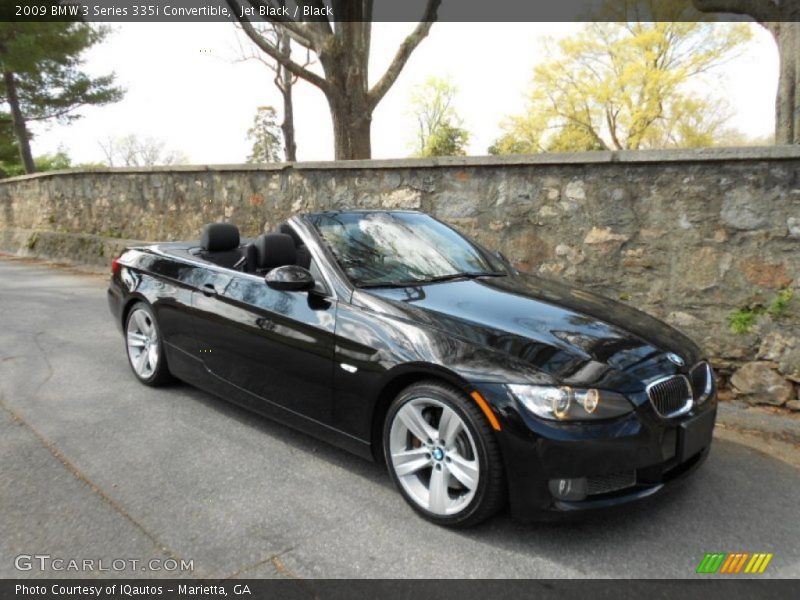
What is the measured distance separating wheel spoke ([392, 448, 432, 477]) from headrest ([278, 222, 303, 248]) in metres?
1.54

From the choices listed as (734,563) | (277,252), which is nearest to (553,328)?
(734,563)

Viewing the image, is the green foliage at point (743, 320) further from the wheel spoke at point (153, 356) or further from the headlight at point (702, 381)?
the wheel spoke at point (153, 356)

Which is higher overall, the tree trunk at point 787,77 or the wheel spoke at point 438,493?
the tree trunk at point 787,77

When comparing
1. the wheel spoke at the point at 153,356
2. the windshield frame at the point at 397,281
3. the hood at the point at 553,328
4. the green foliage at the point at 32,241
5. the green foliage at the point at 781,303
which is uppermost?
the windshield frame at the point at 397,281

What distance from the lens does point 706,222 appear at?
4812mm

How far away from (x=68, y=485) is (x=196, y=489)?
0.66 meters

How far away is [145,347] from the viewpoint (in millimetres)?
4645

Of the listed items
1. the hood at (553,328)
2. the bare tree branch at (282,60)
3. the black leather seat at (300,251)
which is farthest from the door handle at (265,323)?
the bare tree branch at (282,60)

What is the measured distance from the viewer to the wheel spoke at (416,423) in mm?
2773

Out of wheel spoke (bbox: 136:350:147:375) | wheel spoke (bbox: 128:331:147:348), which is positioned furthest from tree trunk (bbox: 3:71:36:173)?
wheel spoke (bbox: 136:350:147:375)

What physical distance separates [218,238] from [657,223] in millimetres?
3631

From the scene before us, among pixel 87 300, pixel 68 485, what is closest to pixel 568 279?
pixel 68 485

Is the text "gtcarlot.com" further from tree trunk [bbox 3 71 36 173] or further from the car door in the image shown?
tree trunk [bbox 3 71 36 173]

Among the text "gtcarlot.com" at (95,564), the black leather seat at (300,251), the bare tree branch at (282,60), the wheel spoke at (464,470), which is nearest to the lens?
the text "gtcarlot.com" at (95,564)
